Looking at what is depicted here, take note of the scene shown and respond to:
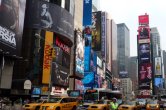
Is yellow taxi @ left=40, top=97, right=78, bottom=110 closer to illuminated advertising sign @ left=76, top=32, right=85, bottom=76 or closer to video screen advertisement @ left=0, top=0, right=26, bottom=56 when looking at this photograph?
video screen advertisement @ left=0, top=0, right=26, bottom=56

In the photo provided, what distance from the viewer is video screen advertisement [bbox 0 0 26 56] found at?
1635 inches

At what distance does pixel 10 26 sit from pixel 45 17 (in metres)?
17.3

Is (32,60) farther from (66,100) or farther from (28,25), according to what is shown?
(66,100)

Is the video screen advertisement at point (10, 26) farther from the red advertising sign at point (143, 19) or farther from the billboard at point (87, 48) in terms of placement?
the red advertising sign at point (143, 19)

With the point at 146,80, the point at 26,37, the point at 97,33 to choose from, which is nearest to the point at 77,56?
the point at 26,37

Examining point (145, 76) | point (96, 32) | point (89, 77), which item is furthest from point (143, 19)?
point (89, 77)

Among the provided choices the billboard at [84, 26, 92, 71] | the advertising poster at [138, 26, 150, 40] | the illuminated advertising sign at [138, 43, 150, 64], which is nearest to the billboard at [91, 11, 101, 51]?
the billboard at [84, 26, 92, 71]

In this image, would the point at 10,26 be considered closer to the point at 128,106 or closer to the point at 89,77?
the point at 128,106

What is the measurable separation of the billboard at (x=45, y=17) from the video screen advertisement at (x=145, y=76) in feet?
Answer: 347

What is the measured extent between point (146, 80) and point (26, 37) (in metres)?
116

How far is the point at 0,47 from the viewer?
133ft

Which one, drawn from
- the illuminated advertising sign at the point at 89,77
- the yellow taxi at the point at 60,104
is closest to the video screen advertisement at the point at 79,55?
the illuminated advertising sign at the point at 89,77

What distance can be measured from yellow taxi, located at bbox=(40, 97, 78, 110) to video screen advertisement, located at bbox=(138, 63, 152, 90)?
13797 centimetres

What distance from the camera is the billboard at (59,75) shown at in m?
59.7
